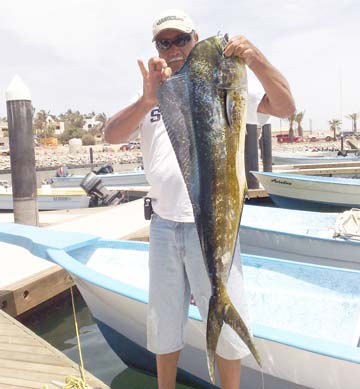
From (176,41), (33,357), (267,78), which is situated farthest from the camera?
(33,357)

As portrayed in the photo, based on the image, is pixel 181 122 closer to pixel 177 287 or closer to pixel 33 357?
pixel 177 287

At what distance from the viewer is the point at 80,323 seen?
6191mm

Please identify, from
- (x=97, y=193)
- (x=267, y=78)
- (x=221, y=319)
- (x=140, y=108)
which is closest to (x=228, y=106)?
(x=267, y=78)

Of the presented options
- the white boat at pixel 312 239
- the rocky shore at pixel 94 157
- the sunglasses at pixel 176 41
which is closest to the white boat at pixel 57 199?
the white boat at pixel 312 239

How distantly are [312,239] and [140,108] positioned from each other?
4662 mm

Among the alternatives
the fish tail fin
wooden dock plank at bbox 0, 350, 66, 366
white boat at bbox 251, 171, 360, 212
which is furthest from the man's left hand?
white boat at bbox 251, 171, 360, 212

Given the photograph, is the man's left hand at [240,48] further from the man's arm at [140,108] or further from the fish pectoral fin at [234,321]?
the fish pectoral fin at [234,321]

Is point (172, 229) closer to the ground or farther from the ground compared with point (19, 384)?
farther from the ground

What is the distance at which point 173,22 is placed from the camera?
2232 millimetres

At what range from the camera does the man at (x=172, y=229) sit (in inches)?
89.9

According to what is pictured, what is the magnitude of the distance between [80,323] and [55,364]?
2758 mm

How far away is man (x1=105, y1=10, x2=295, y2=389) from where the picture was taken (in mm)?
2283

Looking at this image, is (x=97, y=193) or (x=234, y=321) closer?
(x=234, y=321)

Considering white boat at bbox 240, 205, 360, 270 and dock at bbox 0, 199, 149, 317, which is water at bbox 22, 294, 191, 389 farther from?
white boat at bbox 240, 205, 360, 270
